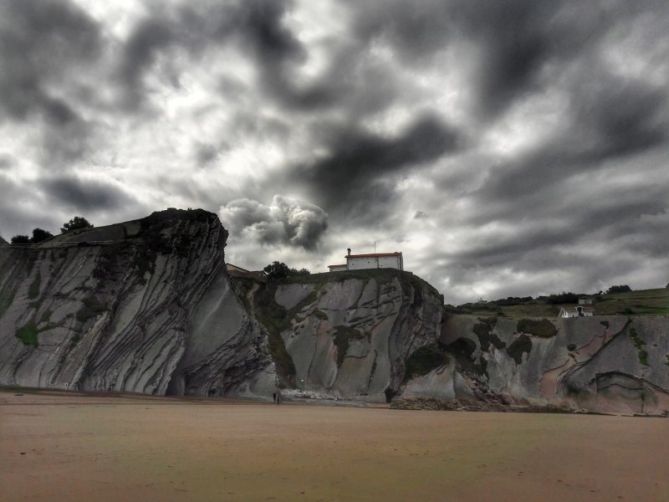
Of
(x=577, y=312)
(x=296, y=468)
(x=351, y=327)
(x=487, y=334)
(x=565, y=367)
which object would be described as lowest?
(x=296, y=468)

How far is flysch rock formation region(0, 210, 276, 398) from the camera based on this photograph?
32.4 metres

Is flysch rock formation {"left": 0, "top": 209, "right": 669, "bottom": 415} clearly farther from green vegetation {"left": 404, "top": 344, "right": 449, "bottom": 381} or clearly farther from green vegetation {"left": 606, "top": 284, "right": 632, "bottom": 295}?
green vegetation {"left": 606, "top": 284, "right": 632, "bottom": 295}

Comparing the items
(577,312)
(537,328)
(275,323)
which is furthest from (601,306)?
(275,323)

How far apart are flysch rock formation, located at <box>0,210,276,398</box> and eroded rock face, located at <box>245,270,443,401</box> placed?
1210 centimetres

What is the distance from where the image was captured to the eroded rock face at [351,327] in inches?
2146

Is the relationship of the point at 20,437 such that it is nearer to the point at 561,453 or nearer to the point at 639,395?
the point at 561,453

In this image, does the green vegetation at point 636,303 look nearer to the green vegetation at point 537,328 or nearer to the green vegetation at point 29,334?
the green vegetation at point 537,328

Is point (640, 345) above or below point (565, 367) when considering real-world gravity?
above

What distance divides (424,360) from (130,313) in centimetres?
3661

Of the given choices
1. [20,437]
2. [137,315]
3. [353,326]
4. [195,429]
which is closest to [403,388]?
[353,326]

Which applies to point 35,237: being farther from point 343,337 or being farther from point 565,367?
point 565,367

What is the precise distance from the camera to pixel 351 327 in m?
59.7

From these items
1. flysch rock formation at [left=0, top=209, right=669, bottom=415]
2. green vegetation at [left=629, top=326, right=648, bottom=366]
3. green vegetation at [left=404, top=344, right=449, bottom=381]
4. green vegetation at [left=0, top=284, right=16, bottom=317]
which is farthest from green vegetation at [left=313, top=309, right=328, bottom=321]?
green vegetation at [left=629, top=326, right=648, bottom=366]

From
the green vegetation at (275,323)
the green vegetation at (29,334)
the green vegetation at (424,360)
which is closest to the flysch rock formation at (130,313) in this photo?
the green vegetation at (29,334)
